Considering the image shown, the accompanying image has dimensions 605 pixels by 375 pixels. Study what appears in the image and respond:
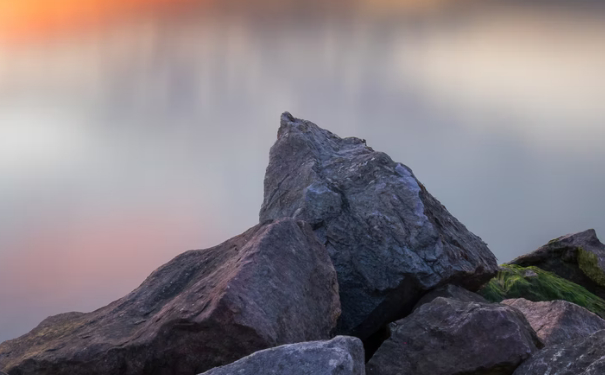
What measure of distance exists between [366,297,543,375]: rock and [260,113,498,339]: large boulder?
1.02 m

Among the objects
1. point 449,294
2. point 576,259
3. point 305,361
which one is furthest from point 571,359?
point 576,259

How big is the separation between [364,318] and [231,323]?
7.68 feet

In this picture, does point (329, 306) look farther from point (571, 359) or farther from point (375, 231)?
point (571, 359)

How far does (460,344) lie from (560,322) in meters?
1.82

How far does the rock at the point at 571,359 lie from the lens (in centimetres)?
467

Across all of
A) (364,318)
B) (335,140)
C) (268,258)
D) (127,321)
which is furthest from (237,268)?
(335,140)

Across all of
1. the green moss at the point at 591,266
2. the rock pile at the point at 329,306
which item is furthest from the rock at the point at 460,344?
the green moss at the point at 591,266

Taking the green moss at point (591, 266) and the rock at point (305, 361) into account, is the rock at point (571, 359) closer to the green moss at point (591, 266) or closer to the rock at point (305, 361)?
the rock at point (305, 361)

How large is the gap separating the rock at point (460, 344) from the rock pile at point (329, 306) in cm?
1

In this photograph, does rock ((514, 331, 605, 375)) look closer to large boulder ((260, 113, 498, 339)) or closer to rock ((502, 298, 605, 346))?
rock ((502, 298, 605, 346))

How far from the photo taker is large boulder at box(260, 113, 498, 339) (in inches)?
274

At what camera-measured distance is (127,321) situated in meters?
6.26

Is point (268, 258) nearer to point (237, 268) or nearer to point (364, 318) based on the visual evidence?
point (237, 268)

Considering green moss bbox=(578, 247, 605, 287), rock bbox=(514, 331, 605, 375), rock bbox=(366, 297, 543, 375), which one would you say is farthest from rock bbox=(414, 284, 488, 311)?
green moss bbox=(578, 247, 605, 287)
